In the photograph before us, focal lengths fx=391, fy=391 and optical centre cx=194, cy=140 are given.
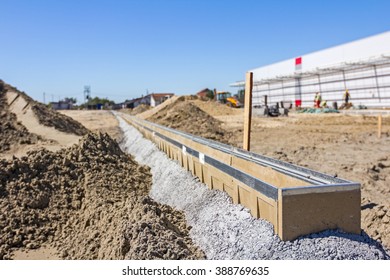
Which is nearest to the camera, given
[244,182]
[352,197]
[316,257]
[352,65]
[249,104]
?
[316,257]

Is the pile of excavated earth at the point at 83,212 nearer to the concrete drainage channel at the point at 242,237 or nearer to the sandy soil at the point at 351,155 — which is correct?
the concrete drainage channel at the point at 242,237

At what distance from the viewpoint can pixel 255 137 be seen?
1694cm

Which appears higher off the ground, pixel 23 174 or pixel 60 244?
pixel 23 174

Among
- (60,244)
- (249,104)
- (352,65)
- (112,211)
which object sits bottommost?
(60,244)

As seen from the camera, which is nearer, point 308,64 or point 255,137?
point 255,137

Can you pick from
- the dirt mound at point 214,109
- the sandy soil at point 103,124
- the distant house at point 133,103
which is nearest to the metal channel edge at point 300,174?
the sandy soil at point 103,124

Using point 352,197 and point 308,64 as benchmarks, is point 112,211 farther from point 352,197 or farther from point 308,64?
point 308,64

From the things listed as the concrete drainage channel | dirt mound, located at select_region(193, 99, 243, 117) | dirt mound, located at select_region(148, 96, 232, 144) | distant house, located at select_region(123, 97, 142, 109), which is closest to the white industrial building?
dirt mound, located at select_region(193, 99, 243, 117)

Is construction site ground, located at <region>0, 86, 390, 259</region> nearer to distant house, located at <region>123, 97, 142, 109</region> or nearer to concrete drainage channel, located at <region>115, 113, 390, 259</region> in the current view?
concrete drainage channel, located at <region>115, 113, 390, 259</region>

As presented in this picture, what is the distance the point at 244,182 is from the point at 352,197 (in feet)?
4.35

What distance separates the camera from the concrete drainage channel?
11.9 feet

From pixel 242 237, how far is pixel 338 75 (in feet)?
119

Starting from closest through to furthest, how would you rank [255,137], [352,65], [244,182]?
[244,182] < [255,137] < [352,65]

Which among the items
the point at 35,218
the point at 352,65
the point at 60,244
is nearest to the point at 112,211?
the point at 60,244
